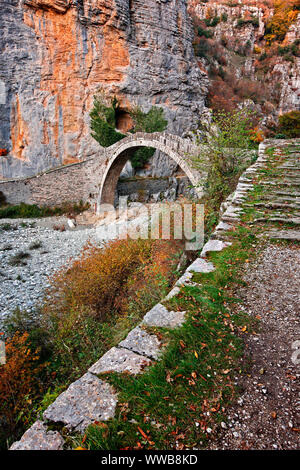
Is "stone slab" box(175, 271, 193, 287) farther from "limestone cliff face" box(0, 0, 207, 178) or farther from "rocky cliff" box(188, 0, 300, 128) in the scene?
"rocky cliff" box(188, 0, 300, 128)

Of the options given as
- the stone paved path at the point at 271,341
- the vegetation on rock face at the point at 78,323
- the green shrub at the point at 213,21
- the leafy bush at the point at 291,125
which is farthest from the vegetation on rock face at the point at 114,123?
the green shrub at the point at 213,21

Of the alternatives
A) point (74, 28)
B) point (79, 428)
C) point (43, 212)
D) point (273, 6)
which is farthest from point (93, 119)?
point (273, 6)

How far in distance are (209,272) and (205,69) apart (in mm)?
33093

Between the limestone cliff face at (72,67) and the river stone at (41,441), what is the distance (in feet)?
72.4

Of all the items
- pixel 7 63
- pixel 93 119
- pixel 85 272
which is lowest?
pixel 85 272

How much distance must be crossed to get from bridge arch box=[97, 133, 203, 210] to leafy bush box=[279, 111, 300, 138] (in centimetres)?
817

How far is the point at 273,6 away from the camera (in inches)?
1453

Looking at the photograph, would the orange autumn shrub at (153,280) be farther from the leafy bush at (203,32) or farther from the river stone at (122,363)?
the leafy bush at (203,32)

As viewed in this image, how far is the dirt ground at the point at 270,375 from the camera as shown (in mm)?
1282

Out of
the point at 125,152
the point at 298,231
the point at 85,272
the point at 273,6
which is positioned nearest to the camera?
the point at 298,231

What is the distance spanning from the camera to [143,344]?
1976 millimetres

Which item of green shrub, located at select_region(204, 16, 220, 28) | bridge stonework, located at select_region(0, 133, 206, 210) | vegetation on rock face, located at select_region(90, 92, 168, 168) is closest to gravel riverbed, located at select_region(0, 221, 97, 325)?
bridge stonework, located at select_region(0, 133, 206, 210)

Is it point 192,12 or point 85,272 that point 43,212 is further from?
point 192,12

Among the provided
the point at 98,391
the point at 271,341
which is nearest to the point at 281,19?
the point at 271,341
